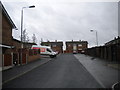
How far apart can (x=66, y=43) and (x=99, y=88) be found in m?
93.2

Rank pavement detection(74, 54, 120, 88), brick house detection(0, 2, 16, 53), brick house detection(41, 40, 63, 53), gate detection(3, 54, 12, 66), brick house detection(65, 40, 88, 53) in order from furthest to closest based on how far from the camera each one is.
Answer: brick house detection(65, 40, 88, 53) < brick house detection(41, 40, 63, 53) < brick house detection(0, 2, 16, 53) < gate detection(3, 54, 12, 66) < pavement detection(74, 54, 120, 88)

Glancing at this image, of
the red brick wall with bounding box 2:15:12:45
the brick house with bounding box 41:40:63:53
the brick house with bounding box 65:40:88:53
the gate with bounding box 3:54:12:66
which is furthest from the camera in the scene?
the brick house with bounding box 65:40:88:53

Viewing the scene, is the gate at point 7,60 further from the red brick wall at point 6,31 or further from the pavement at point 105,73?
the pavement at point 105,73

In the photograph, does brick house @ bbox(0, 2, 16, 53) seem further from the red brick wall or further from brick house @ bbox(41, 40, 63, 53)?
brick house @ bbox(41, 40, 63, 53)

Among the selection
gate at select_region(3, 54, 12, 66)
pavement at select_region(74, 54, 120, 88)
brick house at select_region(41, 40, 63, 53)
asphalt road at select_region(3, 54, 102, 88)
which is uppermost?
brick house at select_region(41, 40, 63, 53)

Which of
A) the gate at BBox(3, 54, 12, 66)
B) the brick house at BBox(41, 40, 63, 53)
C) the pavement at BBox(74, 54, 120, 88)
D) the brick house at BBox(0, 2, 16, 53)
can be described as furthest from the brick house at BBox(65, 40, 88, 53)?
the gate at BBox(3, 54, 12, 66)

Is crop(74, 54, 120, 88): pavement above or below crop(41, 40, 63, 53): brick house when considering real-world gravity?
below

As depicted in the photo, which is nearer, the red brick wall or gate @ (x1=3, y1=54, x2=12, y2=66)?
gate @ (x1=3, y1=54, x2=12, y2=66)

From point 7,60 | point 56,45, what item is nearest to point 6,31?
point 7,60

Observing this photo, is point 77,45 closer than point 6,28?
No

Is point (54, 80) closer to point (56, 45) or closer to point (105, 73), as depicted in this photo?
point (105, 73)

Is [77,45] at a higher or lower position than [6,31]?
lower

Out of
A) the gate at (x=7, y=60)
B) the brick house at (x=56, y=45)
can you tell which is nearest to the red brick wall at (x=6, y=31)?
the gate at (x=7, y=60)

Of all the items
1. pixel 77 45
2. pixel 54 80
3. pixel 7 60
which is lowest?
pixel 54 80
